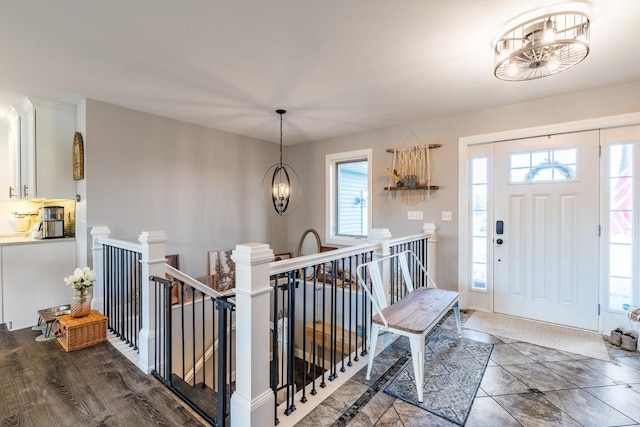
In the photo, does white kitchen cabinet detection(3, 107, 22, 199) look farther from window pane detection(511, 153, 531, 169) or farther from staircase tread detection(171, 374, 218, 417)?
window pane detection(511, 153, 531, 169)

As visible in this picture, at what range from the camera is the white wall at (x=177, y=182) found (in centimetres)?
340

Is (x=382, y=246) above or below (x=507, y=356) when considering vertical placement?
above

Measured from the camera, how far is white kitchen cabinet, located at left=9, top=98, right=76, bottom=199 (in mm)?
3312

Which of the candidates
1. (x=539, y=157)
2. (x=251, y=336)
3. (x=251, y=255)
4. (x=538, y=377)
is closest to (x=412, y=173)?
(x=539, y=157)

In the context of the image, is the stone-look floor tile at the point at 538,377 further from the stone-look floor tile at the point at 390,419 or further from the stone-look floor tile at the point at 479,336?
the stone-look floor tile at the point at 390,419

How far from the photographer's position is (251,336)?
5.05 feet

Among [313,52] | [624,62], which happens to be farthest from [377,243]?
[624,62]

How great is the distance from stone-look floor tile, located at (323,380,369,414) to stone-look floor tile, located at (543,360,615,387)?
4.99 feet

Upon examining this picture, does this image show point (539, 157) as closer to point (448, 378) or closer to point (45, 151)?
point (448, 378)

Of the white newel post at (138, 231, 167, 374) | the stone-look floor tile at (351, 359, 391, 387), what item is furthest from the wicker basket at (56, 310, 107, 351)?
the stone-look floor tile at (351, 359, 391, 387)

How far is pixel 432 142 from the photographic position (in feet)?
13.1

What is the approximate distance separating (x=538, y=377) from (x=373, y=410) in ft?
4.40

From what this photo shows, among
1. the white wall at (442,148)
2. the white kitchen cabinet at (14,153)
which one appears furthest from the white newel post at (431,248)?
the white kitchen cabinet at (14,153)

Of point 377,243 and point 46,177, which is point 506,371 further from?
point 46,177
